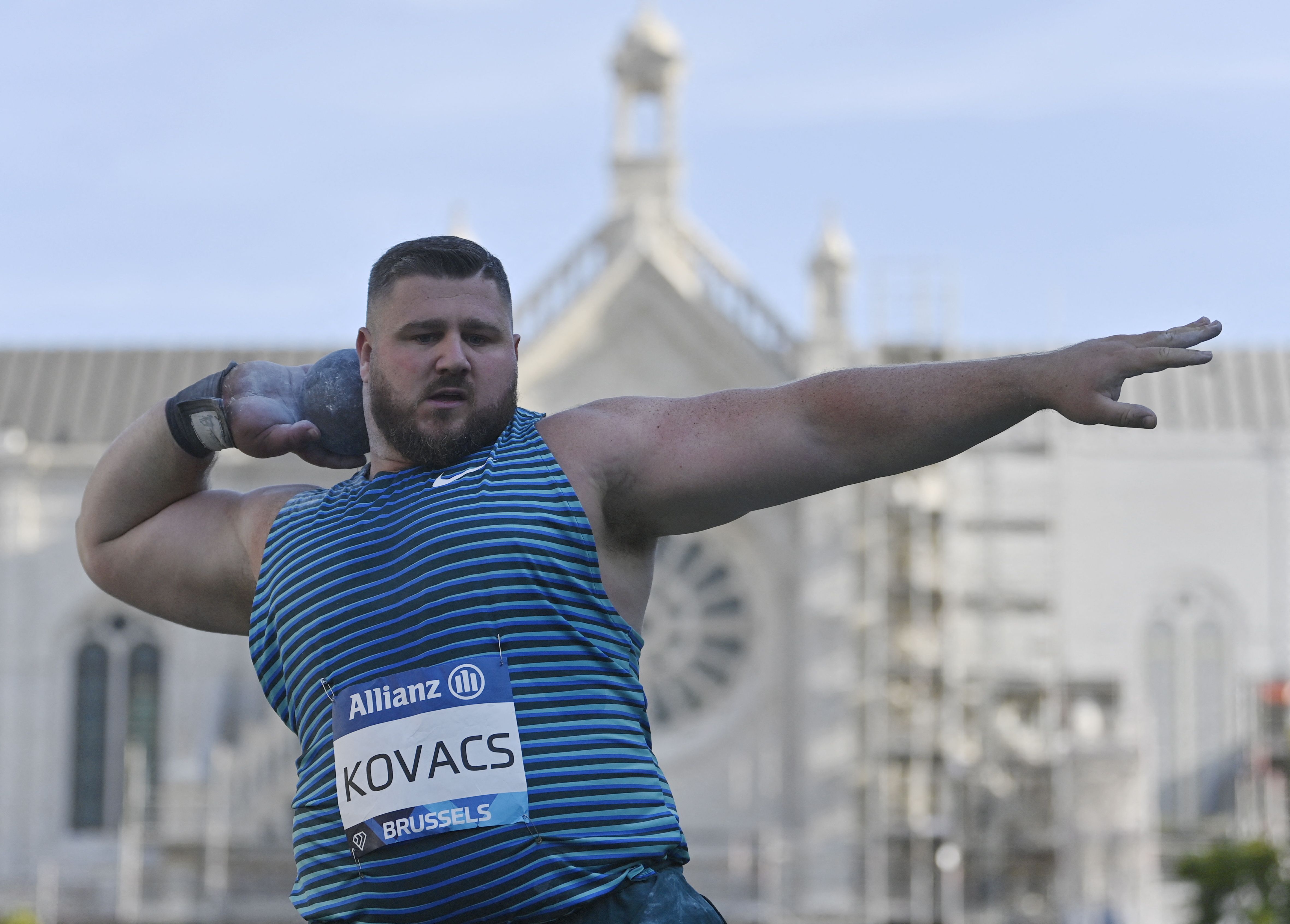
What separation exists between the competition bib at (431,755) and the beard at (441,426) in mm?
367

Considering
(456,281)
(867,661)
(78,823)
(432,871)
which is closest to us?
(432,871)

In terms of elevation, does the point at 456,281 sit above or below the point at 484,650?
above

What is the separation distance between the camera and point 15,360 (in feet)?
118

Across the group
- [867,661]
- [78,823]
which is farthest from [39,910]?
[867,661]

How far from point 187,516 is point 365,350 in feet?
1.65

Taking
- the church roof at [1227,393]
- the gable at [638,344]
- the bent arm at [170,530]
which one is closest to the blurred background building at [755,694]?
the gable at [638,344]

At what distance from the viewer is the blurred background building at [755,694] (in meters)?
27.3

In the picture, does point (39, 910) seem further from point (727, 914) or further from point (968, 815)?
point (968, 815)

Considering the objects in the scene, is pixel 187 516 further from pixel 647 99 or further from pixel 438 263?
pixel 647 99

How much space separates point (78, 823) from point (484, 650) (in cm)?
2910

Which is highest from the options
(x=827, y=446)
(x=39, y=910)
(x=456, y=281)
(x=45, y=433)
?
(x=45, y=433)

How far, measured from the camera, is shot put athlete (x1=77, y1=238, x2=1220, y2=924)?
9.78 feet

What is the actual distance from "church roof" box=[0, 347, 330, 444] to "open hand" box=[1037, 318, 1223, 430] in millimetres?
31294

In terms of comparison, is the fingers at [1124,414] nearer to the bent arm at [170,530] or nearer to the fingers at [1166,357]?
the fingers at [1166,357]
